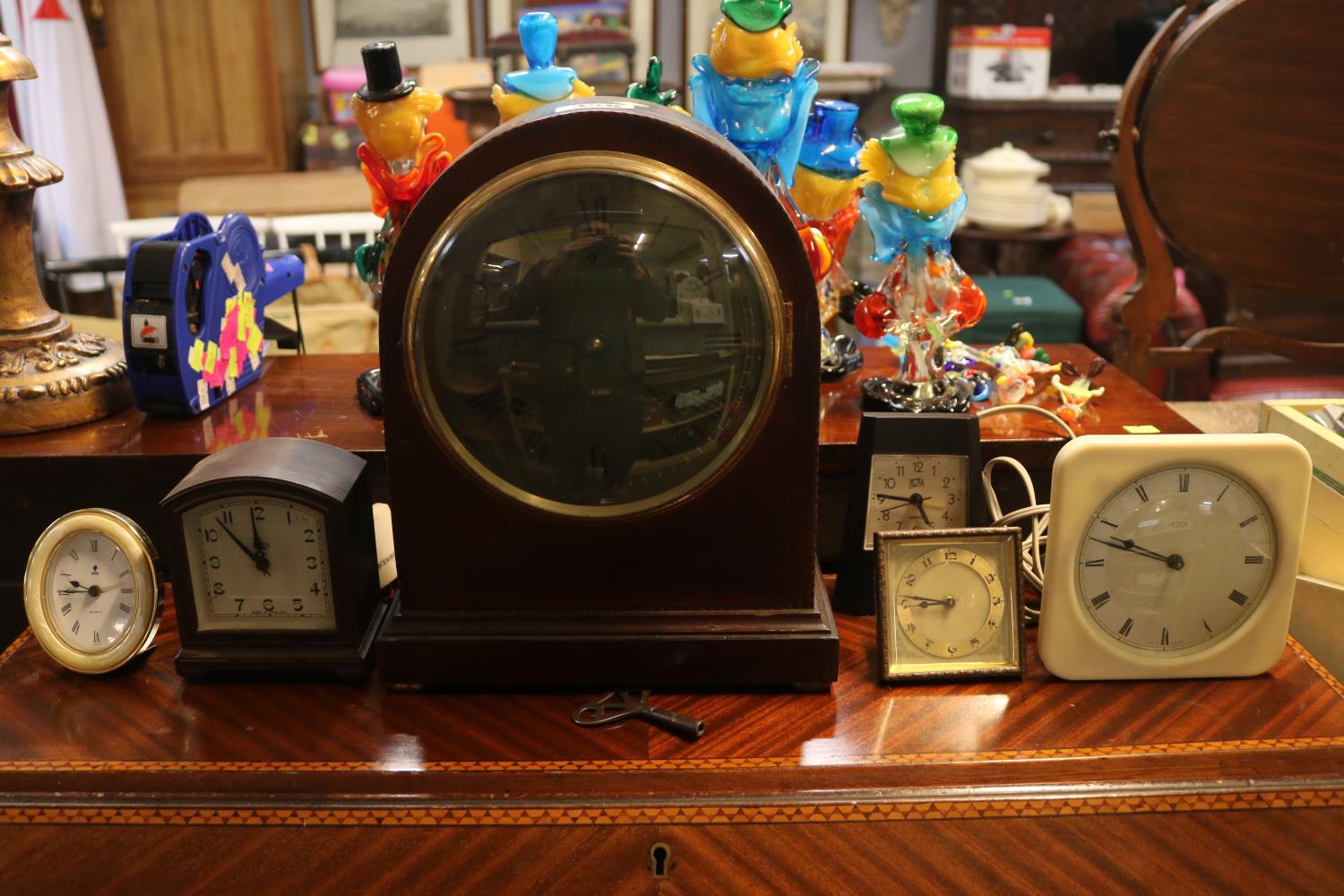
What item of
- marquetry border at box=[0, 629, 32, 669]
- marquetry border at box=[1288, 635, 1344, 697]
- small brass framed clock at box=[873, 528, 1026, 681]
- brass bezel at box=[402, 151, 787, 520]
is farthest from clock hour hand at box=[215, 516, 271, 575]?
marquetry border at box=[1288, 635, 1344, 697]

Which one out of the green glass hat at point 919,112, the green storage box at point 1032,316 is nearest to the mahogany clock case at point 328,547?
the green glass hat at point 919,112

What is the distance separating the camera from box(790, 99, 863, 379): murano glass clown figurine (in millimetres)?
1416

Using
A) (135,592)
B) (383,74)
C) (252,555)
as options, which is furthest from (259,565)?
(383,74)

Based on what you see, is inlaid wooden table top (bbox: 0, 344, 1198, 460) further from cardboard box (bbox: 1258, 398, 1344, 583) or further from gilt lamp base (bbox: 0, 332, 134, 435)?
cardboard box (bbox: 1258, 398, 1344, 583)

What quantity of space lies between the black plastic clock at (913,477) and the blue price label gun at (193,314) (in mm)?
810

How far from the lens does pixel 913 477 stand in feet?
3.82

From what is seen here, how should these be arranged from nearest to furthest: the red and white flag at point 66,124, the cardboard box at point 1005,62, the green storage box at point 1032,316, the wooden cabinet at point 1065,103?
the green storage box at point 1032,316 → the red and white flag at point 66,124 → the cardboard box at point 1005,62 → the wooden cabinet at point 1065,103

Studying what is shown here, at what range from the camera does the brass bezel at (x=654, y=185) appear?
36.9 inches

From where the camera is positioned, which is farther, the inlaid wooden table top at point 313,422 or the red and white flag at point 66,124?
the red and white flag at point 66,124

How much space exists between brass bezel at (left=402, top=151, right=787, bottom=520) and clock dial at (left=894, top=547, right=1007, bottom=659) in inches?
8.7

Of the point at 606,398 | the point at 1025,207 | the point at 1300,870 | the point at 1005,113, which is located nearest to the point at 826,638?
the point at 606,398

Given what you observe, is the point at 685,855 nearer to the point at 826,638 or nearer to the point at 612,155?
the point at 826,638

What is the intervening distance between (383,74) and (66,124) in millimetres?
3446

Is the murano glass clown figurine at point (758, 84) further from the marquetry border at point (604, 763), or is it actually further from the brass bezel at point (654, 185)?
the marquetry border at point (604, 763)
